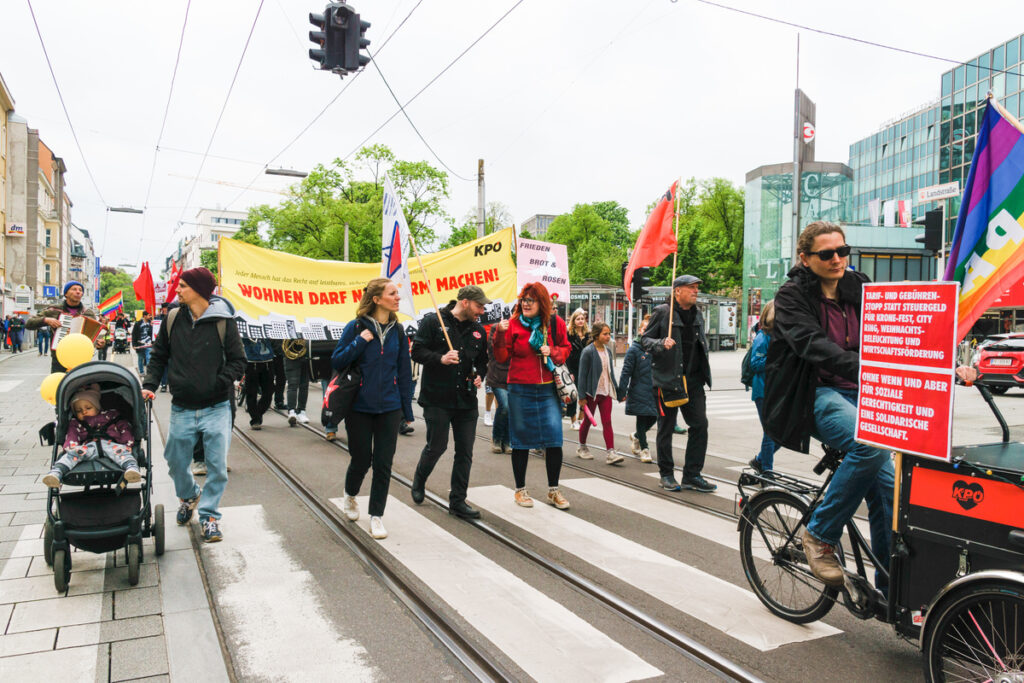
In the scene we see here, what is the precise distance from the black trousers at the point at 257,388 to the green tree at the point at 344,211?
31.1 metres

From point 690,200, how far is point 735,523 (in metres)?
55.1

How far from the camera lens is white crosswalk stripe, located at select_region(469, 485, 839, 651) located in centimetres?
387

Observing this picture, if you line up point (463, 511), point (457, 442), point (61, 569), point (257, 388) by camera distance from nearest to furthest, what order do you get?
point (61, 569)
point (463, 511)
point (457, 442)
point (257, 388)

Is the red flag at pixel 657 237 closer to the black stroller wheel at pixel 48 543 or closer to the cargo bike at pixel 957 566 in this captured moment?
the cargo bike at pixel 957 566

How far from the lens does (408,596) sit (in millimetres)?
4289

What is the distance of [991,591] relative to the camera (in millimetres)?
2648

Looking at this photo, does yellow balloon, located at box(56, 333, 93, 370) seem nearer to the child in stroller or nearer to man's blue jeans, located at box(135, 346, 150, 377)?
the child in stroller

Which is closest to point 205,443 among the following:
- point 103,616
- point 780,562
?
point 103,616

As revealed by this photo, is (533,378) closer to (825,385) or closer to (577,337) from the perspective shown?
(825,385)

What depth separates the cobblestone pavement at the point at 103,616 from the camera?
3.34 metres

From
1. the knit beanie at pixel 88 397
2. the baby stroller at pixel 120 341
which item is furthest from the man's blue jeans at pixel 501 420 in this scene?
the baby stroller at pixel 120 341

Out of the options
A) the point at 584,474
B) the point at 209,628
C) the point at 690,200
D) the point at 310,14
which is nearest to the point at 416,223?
the point at 690,200

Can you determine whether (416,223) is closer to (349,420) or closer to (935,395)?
(349,420)

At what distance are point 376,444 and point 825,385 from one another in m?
3.23
